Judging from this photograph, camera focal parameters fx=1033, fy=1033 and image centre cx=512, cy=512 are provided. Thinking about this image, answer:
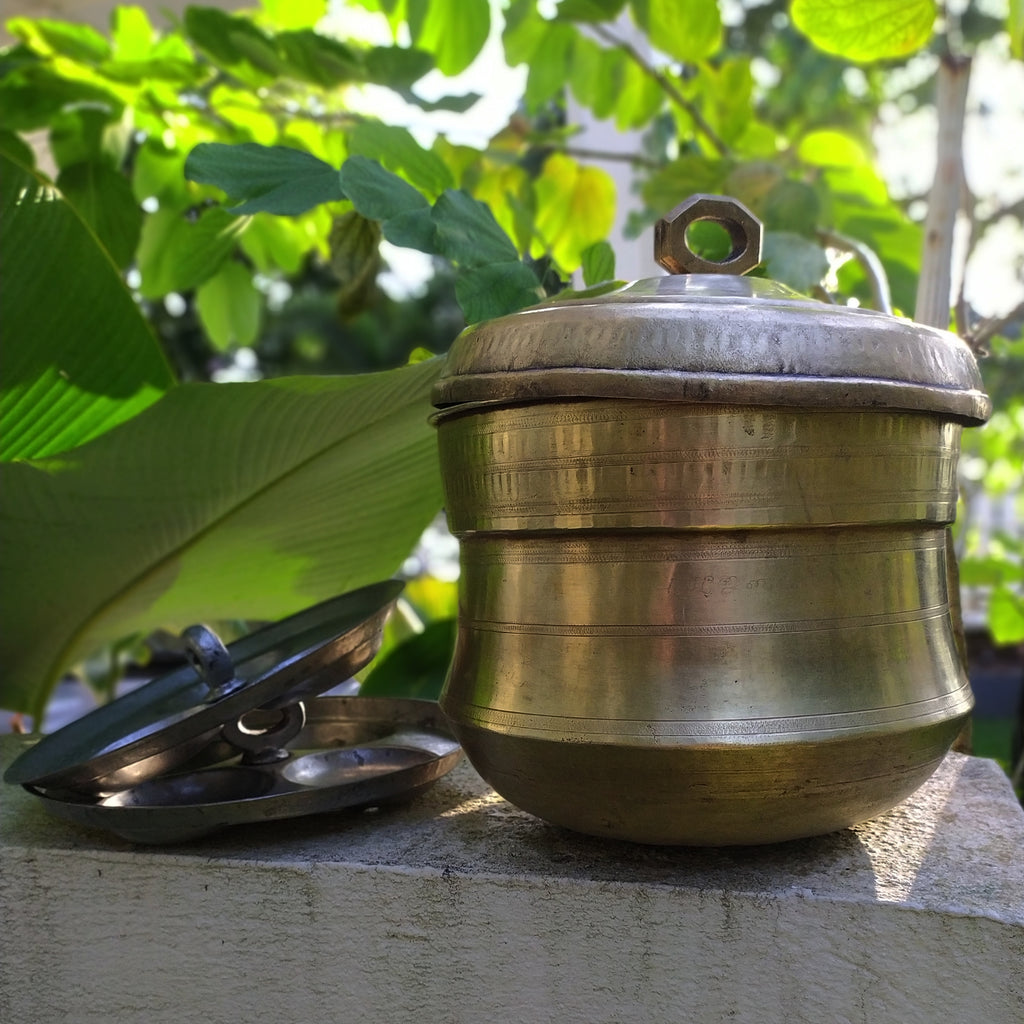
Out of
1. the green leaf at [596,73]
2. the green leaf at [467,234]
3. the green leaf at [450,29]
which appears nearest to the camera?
the green leaf at [467,234]

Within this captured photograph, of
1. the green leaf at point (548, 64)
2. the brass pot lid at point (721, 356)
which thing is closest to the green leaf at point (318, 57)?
the green leaf at point (548, 64)

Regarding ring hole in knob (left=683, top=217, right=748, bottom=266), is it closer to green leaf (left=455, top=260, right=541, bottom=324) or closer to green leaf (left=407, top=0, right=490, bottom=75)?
green leaf (left=455, top=260, right=541, bottom=324)

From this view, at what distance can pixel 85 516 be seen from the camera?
1.09 m

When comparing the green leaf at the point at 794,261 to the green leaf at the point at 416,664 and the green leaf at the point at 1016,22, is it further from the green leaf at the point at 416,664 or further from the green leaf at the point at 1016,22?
the green leaf at the point at 416,664

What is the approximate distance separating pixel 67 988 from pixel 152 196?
47.6 inches

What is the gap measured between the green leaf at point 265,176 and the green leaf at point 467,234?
0.10 metres

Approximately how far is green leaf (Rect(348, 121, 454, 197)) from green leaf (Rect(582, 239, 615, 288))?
22 centimetres

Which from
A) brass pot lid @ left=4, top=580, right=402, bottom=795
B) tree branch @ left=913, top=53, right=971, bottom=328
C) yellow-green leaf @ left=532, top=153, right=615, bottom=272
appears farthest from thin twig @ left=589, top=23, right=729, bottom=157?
brass pot lid @ left=4, top=580, right=402, bottom=795

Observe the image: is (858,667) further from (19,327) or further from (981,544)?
(981,544)

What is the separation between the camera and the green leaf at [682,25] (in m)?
1.25

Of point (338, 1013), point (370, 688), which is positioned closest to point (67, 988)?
point (338, 1013)

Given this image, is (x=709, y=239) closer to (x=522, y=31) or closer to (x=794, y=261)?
(x=794, y=261)

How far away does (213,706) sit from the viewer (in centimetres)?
71

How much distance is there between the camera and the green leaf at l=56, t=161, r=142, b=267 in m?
1.49
